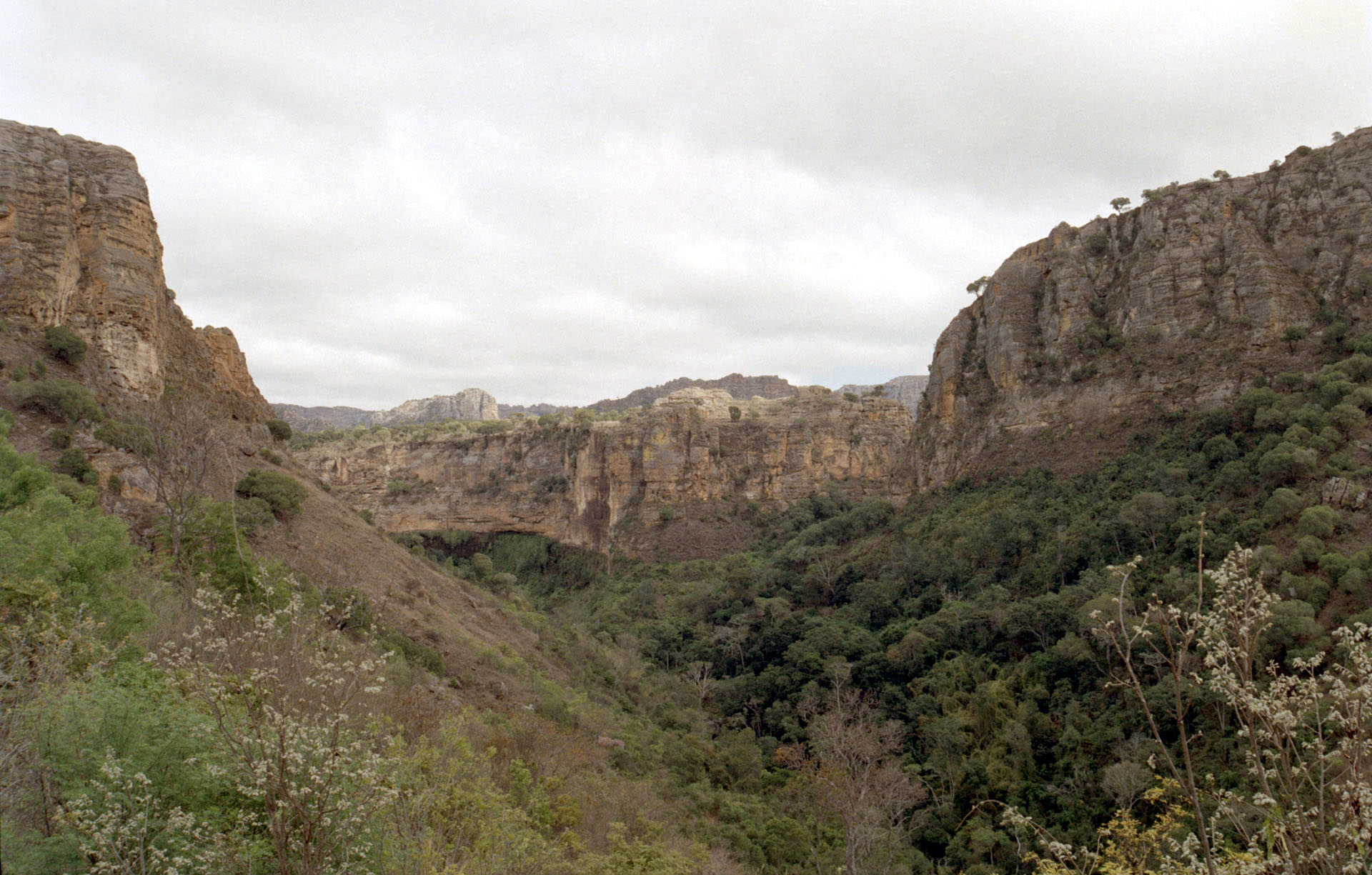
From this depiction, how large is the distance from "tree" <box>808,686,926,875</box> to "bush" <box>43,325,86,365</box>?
24.7 meters

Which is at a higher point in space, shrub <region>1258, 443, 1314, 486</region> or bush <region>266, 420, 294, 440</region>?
bush <region>266, 420, 294, 440</region>

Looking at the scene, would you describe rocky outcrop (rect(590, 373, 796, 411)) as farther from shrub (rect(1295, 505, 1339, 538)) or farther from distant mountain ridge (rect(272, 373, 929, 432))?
shrub (rect(1295, 505, 1339, 538))

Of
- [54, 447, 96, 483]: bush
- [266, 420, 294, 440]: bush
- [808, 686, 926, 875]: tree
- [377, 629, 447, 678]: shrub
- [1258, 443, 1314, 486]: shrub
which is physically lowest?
[808, 686, 926, 875]: tree

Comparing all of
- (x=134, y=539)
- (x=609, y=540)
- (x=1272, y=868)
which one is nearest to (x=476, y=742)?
(x=134, y=539)

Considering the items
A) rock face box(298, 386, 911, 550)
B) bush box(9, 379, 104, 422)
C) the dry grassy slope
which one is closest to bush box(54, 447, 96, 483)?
the dry grassy slope

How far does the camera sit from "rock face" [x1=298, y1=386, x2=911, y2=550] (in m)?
64.1

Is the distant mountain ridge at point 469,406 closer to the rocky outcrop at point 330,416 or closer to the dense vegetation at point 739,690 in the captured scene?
the rocky outcrop at point 330,416

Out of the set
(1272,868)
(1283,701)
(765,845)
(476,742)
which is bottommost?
(765,845)

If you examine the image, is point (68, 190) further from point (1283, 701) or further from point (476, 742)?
point (1283, 701)

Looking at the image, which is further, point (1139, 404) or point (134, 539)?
point (1139, 404)

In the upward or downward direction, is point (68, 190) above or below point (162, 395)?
above

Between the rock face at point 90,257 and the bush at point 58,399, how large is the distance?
2.00 meters

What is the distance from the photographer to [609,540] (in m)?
62.8

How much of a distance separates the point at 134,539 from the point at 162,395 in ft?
24.5
